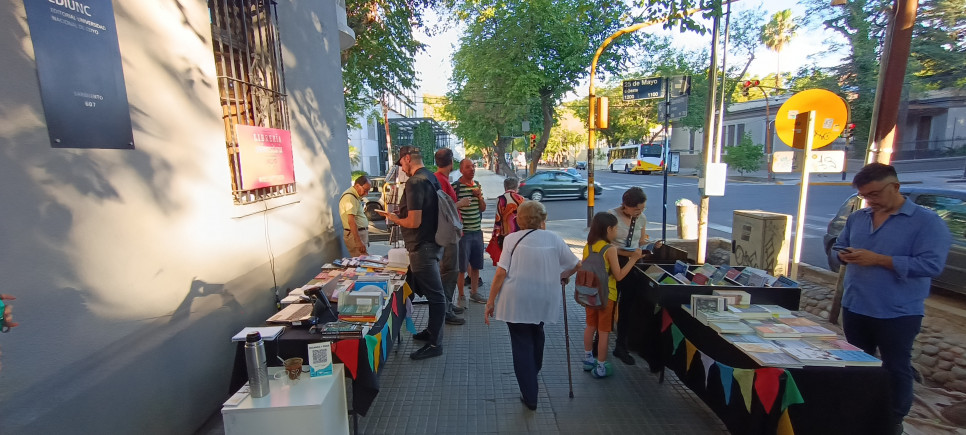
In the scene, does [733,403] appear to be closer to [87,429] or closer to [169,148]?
[87,429]

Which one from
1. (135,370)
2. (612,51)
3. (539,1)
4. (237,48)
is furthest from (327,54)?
(612,51)

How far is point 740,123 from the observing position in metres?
36.5

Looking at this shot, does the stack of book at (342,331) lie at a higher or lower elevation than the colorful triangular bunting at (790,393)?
higher

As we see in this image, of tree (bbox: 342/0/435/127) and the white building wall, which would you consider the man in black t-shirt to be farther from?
tree (bbox: 342/0/435/127)

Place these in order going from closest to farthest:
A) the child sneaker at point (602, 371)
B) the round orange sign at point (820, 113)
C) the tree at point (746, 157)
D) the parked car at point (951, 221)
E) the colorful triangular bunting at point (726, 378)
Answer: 1. the colorful triangular bunting at point (726, 378)
2. the child sneaker at point (602, 371)
3. the round orange sign at point (820, 113)
4. the parked car at point (951, 221)
5. the tree at point (746, 157)

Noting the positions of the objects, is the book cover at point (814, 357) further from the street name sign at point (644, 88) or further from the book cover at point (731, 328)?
the street name sign at point (644, 88)

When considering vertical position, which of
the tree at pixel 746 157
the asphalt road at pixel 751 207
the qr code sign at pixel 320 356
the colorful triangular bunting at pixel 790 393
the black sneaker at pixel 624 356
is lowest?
the black sneaker at pixel 624 356

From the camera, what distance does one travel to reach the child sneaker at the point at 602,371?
3803 millimetres

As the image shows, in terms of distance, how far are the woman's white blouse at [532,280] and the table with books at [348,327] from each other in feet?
3.14

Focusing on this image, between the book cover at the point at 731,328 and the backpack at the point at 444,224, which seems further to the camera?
the backpack at the point at 444,224

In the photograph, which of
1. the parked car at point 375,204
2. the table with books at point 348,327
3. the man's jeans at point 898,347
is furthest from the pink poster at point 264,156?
the parked car at point 375,204

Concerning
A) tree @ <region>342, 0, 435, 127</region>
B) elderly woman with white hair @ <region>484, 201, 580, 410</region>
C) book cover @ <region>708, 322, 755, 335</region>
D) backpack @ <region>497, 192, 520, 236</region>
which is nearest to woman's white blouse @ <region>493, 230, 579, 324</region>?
elderly woman with white hair @ <region>484, 201, 580, 410</region>

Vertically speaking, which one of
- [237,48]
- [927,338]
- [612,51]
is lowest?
[927,338]

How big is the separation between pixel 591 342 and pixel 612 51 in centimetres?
1732
